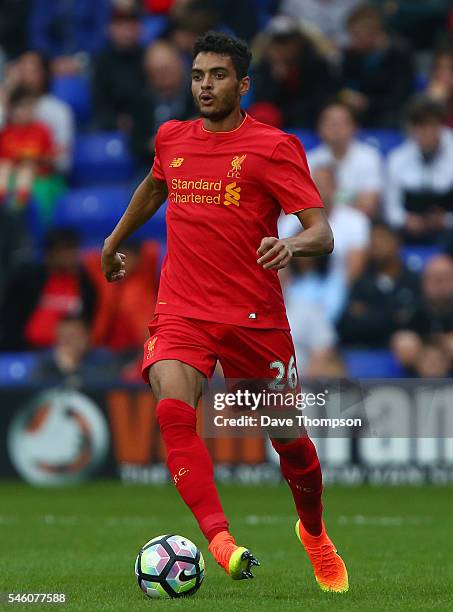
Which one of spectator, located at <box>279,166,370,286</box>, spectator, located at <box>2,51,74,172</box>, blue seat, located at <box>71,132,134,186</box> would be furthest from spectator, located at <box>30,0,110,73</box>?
spectator, located at <box>279,166,370,286</box>

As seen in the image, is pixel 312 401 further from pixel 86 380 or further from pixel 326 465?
pixel 86 380

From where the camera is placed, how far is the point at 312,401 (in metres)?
7.33

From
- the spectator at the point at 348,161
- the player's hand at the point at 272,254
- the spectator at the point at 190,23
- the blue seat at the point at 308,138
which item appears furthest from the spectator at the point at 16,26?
the player's hand at the point at 272,254

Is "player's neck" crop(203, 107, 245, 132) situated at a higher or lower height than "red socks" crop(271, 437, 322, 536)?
higher

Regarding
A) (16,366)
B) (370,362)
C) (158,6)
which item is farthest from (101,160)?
(370,362)

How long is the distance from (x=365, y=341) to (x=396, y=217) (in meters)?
1.45

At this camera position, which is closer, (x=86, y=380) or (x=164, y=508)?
(x=164, y=508)

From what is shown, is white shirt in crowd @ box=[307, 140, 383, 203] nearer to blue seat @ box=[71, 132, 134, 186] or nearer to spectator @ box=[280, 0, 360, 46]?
spectator @ box=[280, 0, 360, 46]

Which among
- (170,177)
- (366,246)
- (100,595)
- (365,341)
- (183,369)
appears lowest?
(100,595)

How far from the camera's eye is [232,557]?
5.73 metres

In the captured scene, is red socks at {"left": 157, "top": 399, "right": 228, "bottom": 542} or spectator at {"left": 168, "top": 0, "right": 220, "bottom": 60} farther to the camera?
spectator at {"left": 168, "top": 0, "right": 220, "bottom": 60}

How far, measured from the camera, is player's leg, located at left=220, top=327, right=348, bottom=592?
6277mm

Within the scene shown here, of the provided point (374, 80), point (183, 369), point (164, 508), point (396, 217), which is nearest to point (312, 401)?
point (183, 369)

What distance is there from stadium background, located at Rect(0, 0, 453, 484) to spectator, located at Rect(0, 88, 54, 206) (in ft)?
0.08
